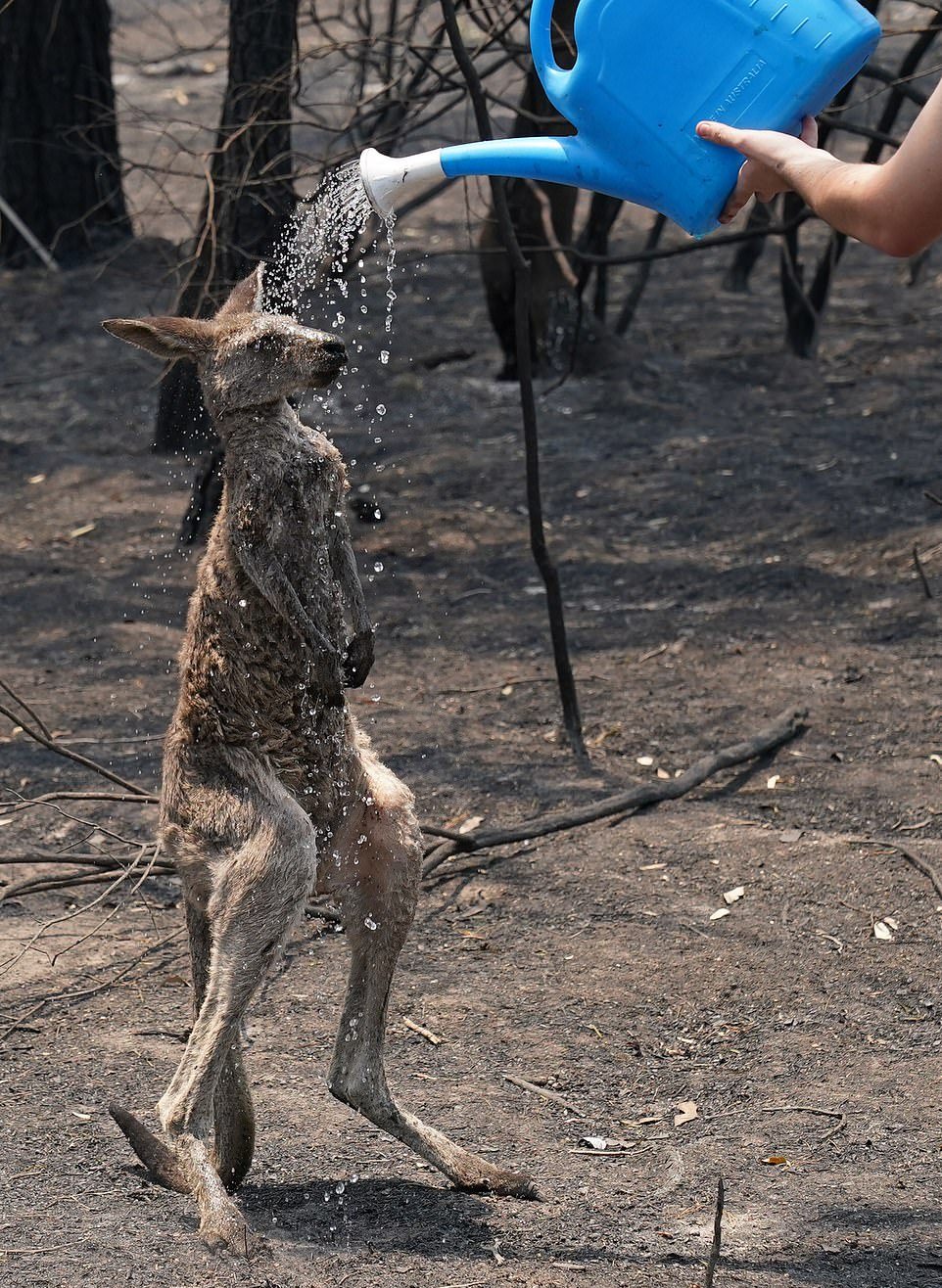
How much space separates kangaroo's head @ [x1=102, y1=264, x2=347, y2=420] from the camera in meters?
3.35

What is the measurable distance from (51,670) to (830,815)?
347cm

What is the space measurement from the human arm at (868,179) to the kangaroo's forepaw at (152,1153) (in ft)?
7.90

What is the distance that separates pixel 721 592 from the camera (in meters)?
7.58

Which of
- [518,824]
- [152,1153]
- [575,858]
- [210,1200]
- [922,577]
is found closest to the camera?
[210,1200]

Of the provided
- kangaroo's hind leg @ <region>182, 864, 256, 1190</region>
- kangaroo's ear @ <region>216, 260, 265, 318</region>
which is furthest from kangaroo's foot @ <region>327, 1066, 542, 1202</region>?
kangaroo's ear @ <region>216, 260, 265, 318</region>

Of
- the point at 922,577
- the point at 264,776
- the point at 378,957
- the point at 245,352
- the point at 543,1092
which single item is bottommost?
the point at 543,1092

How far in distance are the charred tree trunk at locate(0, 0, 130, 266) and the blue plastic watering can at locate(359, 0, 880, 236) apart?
29.0ft

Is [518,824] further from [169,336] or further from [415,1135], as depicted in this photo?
[169,336]

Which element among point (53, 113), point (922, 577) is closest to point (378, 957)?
point (922, 577)

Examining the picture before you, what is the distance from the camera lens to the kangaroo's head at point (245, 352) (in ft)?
11.0

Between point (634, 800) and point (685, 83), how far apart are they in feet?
9.65

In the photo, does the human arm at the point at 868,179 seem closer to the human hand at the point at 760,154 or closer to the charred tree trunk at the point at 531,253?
the human hand at the point at 760,154

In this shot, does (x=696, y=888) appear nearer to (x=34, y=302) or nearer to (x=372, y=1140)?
(x=372, y=1140)

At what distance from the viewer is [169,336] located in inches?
134
